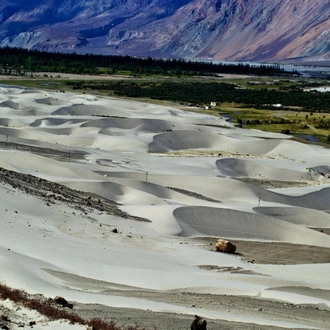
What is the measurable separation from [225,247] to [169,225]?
3.81 metres

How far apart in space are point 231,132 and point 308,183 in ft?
67.7

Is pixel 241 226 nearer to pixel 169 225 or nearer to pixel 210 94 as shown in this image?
pixel 169 225

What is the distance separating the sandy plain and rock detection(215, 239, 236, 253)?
0.52m

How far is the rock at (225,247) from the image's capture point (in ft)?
93.3

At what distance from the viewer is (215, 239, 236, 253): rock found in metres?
28.4

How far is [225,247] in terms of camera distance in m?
28.4

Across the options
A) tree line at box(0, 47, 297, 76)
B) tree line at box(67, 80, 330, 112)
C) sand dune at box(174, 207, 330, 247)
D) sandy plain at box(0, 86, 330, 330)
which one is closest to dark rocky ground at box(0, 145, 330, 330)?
sandy plain at box(0, 86, 330, 330)

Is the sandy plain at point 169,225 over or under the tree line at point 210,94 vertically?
under

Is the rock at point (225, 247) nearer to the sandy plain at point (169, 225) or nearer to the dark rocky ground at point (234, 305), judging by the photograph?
the dark rocky ground at point (234, 305)

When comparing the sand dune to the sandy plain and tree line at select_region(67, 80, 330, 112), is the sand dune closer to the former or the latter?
the sandy plain

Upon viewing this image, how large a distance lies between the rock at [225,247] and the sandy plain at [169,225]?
522 millimetres

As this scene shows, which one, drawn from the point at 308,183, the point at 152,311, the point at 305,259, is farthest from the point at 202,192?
the point at 152,311

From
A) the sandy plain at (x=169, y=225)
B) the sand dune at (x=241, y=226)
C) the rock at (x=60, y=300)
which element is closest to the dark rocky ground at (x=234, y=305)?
the sandy plain at (x=169, y=225)

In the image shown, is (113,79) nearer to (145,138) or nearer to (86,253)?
(145,138)
